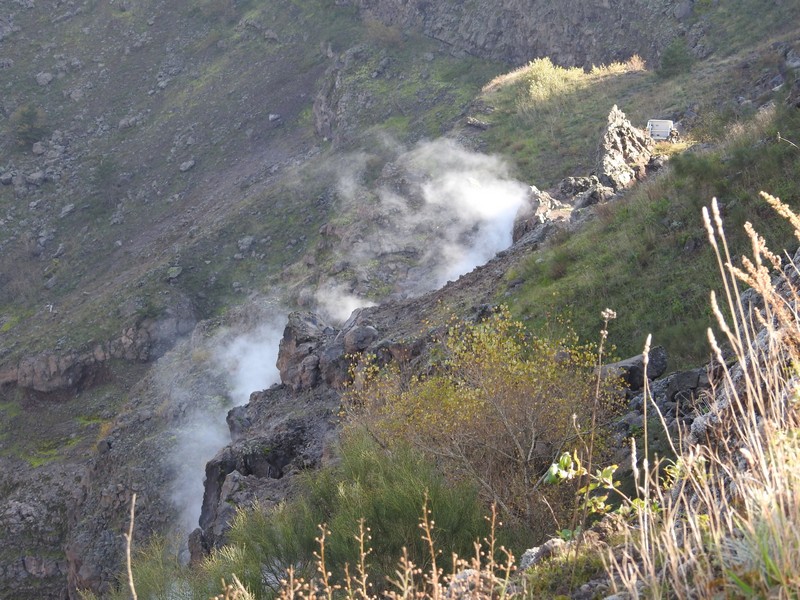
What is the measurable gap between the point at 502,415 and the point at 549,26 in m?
38.3

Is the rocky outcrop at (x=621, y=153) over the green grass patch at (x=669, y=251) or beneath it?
over

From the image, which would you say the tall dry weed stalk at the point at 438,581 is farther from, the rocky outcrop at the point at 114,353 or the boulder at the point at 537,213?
the rocky outcrop at the point at 114,353

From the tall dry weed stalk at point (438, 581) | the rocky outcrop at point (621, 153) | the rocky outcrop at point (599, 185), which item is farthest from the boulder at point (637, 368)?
the rocky outcrop at point (621, 153)

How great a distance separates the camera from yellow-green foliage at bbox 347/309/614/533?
387 inches

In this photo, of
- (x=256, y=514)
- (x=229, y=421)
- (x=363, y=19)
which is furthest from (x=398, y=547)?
(x=363, y=19)

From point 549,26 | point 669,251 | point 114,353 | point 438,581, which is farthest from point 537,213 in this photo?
point 549,26

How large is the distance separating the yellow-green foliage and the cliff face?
107 ft

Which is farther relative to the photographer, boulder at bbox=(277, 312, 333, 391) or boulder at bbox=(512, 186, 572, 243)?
boulder at bbox=(512, 186, 572, 243)

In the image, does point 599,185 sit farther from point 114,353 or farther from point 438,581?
point 114,353

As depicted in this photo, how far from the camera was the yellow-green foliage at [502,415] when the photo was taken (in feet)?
32.2

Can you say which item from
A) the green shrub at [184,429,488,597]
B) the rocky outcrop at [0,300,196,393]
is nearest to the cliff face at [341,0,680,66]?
the rocky outcrop at [0,300,196,393]

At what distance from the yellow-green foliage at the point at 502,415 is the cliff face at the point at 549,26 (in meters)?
32.5

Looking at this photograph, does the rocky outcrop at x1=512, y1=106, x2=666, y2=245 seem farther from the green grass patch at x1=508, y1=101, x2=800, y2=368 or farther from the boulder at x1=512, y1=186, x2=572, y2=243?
the green grass patch at x1=508, y1=101, x2=800, y2=368

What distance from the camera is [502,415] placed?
32.8ft
